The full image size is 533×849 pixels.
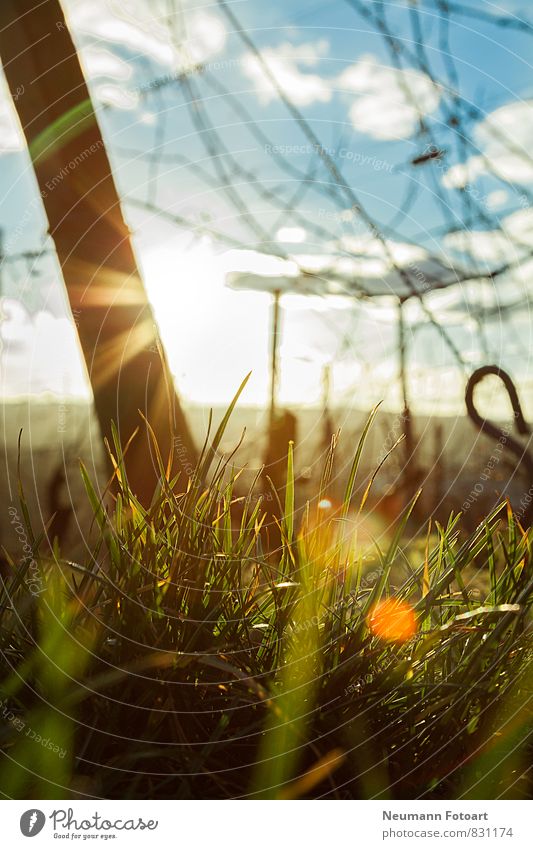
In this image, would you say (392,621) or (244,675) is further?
(392,621)

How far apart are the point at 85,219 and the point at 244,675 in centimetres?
118

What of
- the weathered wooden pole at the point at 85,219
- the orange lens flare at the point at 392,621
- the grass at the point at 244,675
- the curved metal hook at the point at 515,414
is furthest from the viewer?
the weathered wooden pole at the point at 85,219

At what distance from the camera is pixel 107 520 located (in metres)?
1.00

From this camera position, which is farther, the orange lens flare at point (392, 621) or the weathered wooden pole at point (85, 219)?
the weathered wooden pole at point (85, 219)

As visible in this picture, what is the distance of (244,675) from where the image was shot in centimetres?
87

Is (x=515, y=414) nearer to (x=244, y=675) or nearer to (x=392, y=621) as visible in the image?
(x=392, y=621)

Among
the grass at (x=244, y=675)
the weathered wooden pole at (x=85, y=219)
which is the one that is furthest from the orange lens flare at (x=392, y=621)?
the weathered wooden pole at (x=85, y=219)

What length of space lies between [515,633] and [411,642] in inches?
7.2

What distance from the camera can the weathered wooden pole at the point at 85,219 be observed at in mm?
1473

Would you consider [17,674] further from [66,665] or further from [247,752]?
[247,752]

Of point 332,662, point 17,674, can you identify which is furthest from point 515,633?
point 17,674
